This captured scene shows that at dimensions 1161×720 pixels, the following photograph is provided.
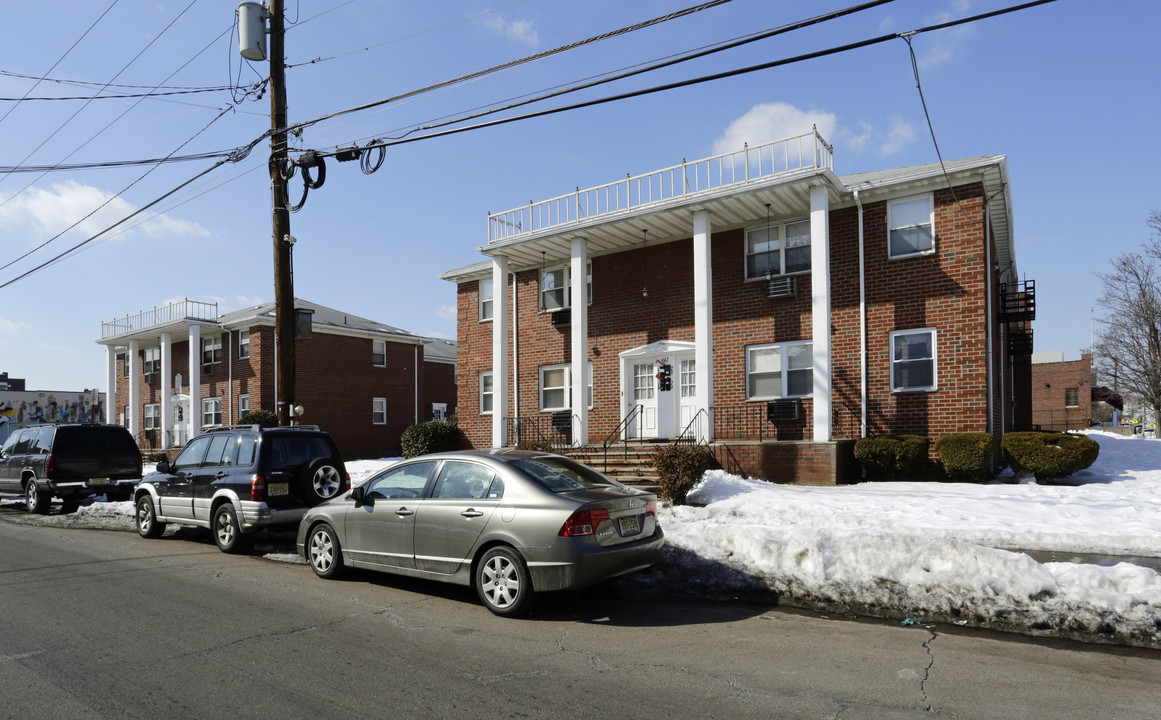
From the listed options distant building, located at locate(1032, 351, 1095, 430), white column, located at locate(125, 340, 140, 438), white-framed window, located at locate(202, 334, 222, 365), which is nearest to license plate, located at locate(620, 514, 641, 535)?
white-framed window, located at locate(202, 334, 222, 365)

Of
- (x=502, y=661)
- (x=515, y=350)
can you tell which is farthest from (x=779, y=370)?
(x=502, y=661)

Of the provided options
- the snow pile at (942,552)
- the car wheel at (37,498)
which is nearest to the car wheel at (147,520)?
the car wheel at (37,498)

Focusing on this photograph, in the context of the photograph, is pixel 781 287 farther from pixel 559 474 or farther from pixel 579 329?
pixel 559 474

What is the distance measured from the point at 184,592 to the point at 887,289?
14.4 m

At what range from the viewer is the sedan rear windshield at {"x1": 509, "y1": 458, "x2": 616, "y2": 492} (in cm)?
738

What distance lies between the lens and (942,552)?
764 cm

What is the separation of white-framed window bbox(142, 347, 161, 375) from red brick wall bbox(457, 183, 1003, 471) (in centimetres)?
2640

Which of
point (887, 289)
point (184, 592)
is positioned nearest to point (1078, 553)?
point (887, 289)

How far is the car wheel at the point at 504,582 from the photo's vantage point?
270 inches

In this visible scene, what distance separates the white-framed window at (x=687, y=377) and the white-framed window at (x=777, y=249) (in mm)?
2625

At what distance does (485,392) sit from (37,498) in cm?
1177

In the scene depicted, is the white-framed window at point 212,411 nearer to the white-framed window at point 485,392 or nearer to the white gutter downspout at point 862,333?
the white-framed window at point 485,392

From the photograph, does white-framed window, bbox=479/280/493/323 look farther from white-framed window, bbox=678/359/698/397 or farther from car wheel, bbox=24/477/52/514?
car wheel, bbox=24/477/52/514

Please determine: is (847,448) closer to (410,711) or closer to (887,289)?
(887,289)
